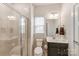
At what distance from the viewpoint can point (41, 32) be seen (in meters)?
1.38

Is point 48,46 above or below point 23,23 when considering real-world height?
below

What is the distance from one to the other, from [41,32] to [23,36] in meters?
0.50

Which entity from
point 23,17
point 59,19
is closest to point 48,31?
point 59,19

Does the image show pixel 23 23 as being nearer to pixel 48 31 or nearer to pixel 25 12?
pixel 25 12

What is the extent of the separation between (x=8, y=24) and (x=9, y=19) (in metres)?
0.06

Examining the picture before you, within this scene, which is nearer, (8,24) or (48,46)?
(8,24)

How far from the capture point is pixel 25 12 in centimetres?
160

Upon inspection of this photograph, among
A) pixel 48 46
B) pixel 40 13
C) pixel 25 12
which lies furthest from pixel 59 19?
pixel 25 12

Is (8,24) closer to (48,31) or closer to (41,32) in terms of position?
(41,32)

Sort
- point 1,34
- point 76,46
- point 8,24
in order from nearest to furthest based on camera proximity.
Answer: point 1,34, point 8,24, point 76,46

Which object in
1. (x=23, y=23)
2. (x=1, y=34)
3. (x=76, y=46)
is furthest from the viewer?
(x=23, y=23)

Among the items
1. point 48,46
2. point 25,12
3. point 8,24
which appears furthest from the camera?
point 25,12

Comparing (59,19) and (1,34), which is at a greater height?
(59,19)

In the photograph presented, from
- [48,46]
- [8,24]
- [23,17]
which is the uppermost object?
[23,17]
